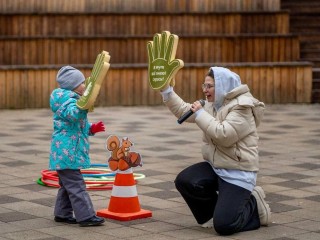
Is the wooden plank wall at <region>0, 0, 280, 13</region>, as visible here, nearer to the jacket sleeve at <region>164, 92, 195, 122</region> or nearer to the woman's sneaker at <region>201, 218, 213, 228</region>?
the jacket sleeve at <region>164, 92, 195, 122</region>

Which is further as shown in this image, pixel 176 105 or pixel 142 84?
pixel 142 84

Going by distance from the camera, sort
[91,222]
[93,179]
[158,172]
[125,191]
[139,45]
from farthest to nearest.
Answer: [139,45], [158,172], [93,179], [125,191], [91,222]

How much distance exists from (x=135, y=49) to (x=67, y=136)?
39.4 feet

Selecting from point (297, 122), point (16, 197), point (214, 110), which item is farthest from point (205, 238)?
point (297, 122)

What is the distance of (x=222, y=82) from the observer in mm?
8023

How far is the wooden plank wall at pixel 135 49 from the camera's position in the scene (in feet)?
64.5

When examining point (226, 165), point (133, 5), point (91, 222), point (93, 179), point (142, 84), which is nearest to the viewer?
point (226, 165)

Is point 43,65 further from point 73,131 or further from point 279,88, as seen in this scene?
point 73,131

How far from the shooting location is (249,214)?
26.4 ft

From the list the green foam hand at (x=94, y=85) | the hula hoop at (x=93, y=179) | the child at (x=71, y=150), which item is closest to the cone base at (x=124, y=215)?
the child at (x=71, y=150)

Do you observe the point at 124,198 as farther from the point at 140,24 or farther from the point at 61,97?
the point at 140,24

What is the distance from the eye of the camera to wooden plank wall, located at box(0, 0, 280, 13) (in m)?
20.6

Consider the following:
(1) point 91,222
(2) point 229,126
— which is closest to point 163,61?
(2) point 229,126

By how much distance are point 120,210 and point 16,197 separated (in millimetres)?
1526
